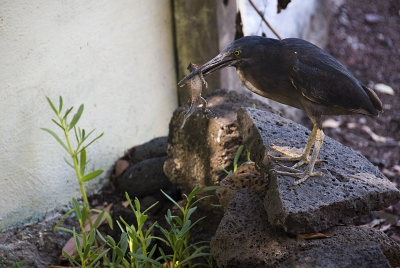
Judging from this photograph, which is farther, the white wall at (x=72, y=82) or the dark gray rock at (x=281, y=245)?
the white wall at (x=72, y=82)

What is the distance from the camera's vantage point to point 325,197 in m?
3.02

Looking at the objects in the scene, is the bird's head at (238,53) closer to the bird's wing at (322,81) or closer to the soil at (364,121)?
the bird's wing at (322,81)

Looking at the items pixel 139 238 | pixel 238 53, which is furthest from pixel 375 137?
pixel 139 238

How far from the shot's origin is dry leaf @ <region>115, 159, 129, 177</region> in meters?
4.59

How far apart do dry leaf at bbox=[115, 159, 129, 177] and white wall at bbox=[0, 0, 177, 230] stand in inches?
2.4

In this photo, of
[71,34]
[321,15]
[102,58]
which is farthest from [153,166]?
[321,15]

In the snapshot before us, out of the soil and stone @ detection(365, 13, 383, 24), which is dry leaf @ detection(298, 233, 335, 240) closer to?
the soil

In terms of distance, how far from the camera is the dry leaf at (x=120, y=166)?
15.1ft

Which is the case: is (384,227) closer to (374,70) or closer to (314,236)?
(314,236)

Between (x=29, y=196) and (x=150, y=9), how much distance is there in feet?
6.23

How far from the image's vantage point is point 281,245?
2.87 meters

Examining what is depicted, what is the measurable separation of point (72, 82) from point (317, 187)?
1.99m

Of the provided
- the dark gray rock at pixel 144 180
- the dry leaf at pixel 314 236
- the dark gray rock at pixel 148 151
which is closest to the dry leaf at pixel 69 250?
the dark gray rock at pixel 144 180

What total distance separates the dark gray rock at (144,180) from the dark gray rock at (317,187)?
40.7 inches
